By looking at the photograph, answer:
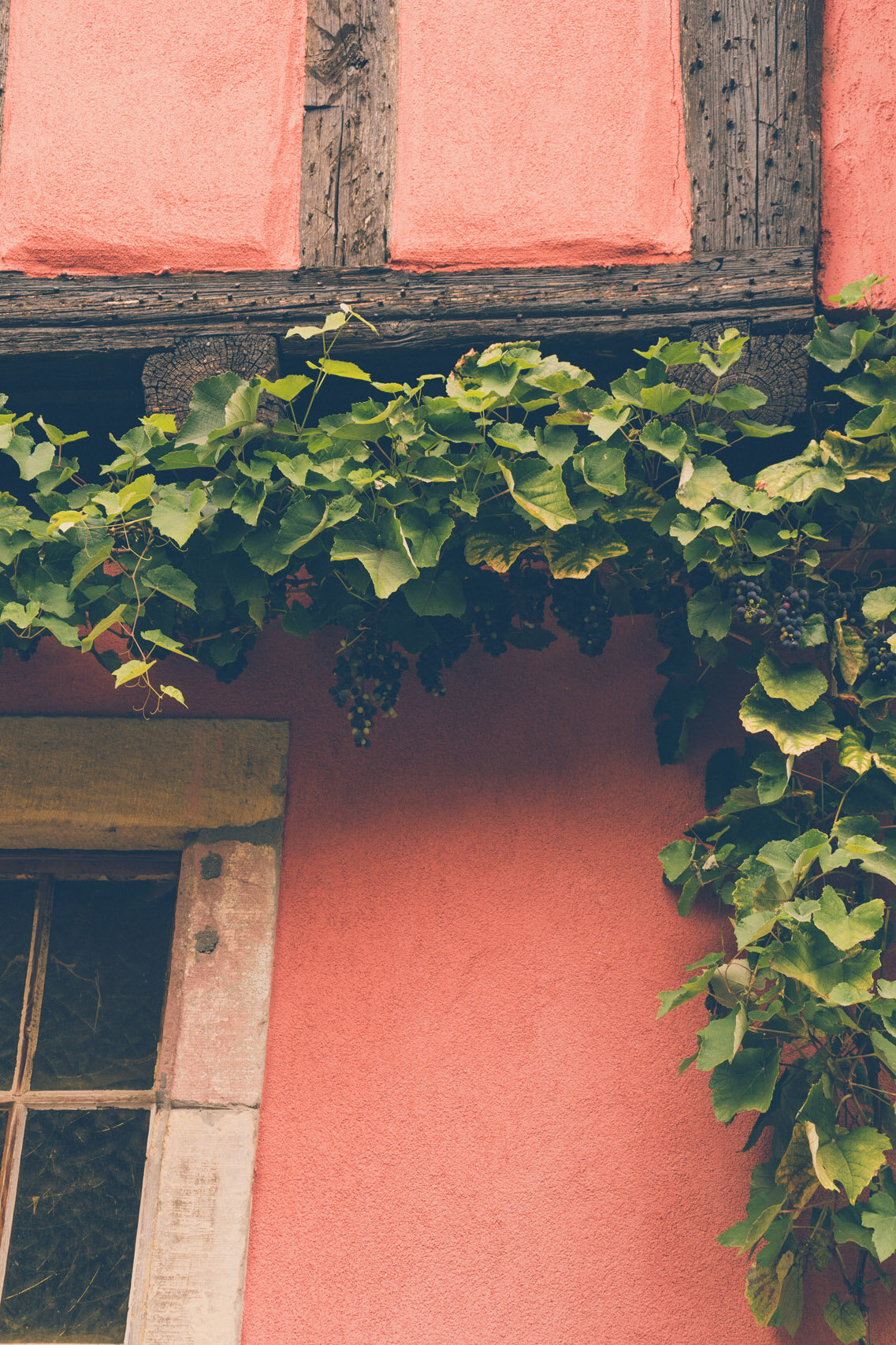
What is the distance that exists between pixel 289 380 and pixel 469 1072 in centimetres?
127

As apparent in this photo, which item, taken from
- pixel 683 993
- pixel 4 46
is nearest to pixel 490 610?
pixel 683 993

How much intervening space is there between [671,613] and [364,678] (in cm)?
59

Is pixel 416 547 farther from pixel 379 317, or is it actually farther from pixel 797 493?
pixel 797 493

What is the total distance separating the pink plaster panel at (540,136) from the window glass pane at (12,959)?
1.48 meters

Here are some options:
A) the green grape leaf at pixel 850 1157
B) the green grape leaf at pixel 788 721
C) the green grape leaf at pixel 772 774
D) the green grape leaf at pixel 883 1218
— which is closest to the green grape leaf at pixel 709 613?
the green grape leaf at pixel 788 721

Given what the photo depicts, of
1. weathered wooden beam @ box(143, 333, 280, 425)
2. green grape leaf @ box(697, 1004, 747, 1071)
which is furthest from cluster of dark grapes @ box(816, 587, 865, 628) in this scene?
weathered wooden beam @ box(143, 333, 280, 425)

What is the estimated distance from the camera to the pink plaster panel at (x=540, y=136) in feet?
6.84

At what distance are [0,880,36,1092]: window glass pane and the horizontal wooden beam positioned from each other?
3.53 feet

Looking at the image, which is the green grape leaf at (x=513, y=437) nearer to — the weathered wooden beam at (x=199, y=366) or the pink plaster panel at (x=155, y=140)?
the weathered wooden beam at (x=199, y=366)

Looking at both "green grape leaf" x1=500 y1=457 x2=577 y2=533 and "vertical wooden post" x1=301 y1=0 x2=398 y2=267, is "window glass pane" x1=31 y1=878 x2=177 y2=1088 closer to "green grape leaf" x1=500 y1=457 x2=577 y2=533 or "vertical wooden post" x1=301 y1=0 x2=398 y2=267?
"green grape leaf" x1=500 y1=457 x2=577 y2=533

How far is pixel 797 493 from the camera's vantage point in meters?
1.87

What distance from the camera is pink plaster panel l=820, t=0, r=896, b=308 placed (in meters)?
2.07

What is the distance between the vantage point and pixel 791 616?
75.1 inches

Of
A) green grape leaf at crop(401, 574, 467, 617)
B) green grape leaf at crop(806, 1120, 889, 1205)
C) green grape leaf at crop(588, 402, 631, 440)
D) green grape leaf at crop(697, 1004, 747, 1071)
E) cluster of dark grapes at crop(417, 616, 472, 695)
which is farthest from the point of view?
cluster of dark grapes at crop(417, 616, 472, 695)
